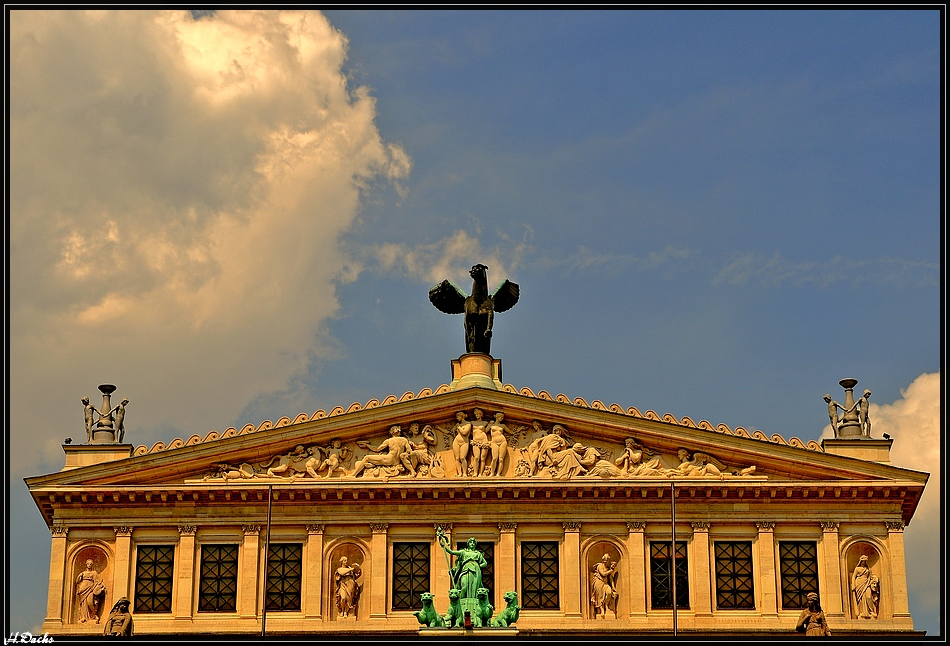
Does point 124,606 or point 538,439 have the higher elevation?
point 538,439

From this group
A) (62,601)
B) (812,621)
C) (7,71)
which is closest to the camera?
(7,71)

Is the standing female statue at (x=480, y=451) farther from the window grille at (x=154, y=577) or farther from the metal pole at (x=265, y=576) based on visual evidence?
the window grille at (x=154, y=577)

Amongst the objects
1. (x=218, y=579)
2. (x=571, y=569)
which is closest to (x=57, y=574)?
(x=218, y=579)

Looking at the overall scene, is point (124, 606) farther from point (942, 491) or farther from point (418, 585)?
point (942, 491)

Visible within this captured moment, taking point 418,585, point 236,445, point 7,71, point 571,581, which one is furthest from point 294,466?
point 7,71

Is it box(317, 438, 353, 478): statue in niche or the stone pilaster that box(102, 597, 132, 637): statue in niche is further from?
box(317, 438, 353, 478): statue in niche

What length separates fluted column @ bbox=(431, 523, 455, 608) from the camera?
165 feet

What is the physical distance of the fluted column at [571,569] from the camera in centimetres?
5022

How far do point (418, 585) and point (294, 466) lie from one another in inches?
189

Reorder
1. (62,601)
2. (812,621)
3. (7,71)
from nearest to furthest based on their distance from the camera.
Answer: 1. (7,71)
2. (812,621)
3. (62,601)

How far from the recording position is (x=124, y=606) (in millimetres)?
44438

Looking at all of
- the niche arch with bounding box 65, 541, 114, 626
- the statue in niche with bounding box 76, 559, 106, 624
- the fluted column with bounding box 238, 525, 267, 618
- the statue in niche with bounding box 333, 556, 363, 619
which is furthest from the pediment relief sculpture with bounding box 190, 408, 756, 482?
the statue in niche with bounding box 76, 559, 106, 624

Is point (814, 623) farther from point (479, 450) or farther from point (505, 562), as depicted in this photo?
point (479, 450)

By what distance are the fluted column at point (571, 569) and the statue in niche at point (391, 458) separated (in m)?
4.60
